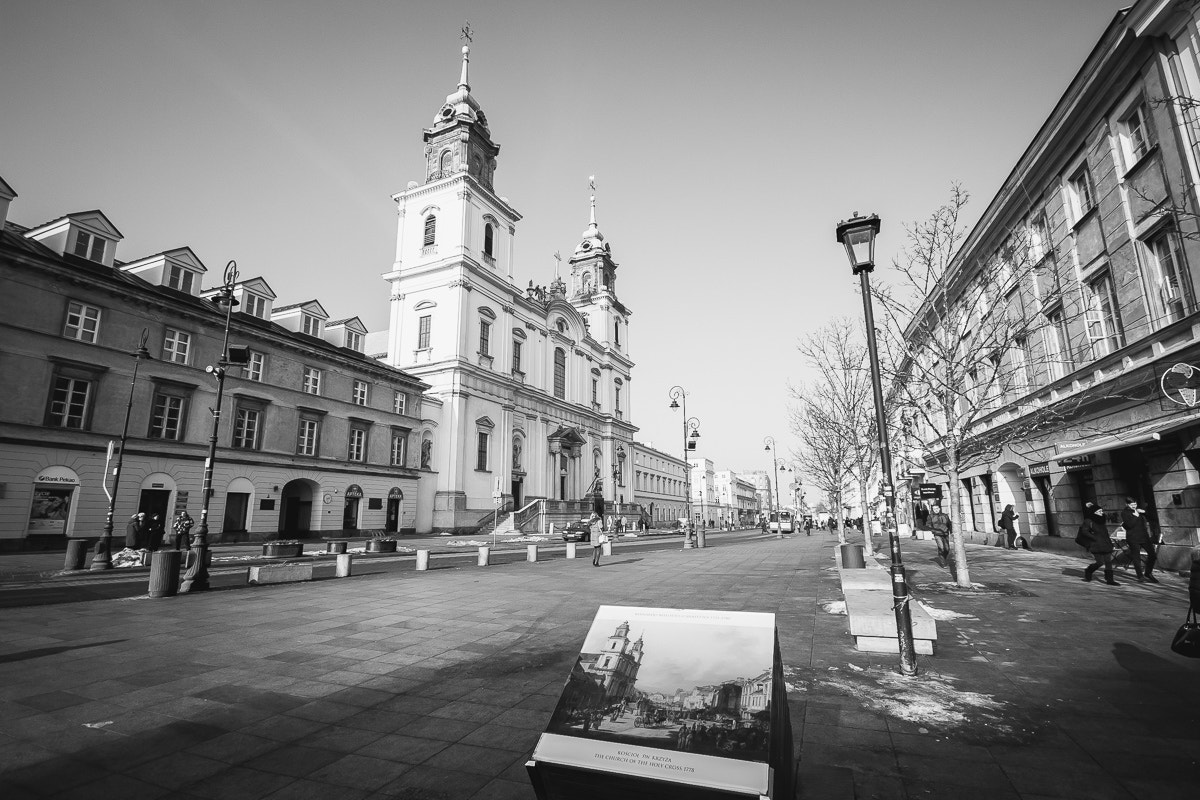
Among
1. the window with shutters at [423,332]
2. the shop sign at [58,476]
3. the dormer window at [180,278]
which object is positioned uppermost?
the window with shutters at [423,332]

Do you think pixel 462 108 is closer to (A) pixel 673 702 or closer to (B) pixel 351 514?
(B) pixel 351 514

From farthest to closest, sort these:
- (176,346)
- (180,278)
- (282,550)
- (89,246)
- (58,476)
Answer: (180,278) < (176,346) < (89,246) < (58,476) < (282,550)

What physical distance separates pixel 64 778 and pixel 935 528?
2145 centimetres

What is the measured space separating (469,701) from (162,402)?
88.5 ft

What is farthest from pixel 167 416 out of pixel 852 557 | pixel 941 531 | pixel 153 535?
pixel 941 531

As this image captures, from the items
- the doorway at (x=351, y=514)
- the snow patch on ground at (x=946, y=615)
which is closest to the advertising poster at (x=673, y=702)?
the snow patch on ground at (x=946, y=615)

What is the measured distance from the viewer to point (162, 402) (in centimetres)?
2473

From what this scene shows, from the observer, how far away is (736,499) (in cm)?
14725

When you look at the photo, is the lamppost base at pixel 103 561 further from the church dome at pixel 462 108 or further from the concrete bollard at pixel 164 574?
the church dome at pixel 462 108

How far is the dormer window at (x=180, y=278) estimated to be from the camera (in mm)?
27406

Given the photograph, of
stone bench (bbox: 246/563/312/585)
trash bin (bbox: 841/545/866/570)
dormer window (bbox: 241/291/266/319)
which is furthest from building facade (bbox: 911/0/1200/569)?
dormer window (bbox: 241/291/266/319)

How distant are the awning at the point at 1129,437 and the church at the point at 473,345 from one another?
2879cm

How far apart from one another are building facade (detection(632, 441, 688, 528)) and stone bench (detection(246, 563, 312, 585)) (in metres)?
54.6

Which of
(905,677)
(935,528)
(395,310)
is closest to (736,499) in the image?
(395,310)
